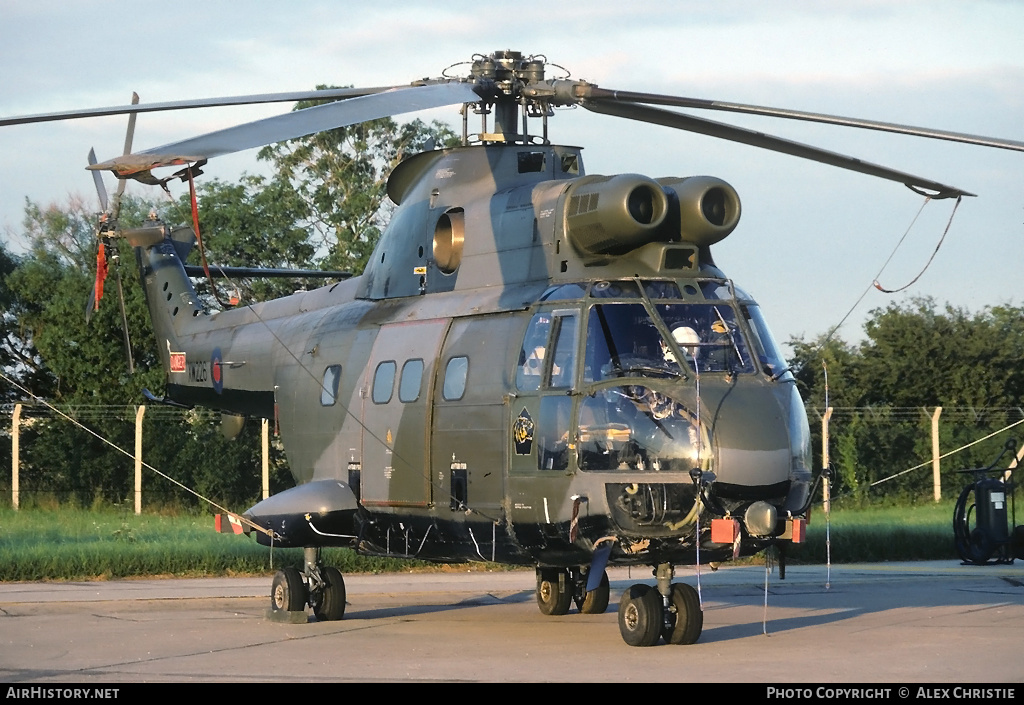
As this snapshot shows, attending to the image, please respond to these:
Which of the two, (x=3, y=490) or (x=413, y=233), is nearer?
(x=413, y=233)

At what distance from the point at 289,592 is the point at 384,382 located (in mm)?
2326

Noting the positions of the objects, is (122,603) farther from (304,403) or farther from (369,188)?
(369,188)

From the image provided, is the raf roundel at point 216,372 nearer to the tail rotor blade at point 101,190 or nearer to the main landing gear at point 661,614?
the tail rotor blade at point 101,190

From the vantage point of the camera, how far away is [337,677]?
9.80 metres

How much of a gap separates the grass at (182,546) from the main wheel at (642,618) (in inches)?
325

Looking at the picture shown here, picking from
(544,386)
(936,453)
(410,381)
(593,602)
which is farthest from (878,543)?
(544,386)

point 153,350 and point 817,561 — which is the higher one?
point 153,350

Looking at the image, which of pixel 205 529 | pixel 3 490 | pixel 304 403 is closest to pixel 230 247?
pixel 3 490

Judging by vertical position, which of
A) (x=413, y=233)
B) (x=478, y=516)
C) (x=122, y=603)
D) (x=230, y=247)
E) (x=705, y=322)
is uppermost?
(x=230, y=247)

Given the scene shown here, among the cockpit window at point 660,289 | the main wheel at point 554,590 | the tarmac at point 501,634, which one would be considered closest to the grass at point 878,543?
the tarmac at point 501,634

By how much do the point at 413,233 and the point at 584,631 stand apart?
4.05 meters

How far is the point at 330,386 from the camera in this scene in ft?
45.2

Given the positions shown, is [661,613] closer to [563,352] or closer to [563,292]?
[563,352]

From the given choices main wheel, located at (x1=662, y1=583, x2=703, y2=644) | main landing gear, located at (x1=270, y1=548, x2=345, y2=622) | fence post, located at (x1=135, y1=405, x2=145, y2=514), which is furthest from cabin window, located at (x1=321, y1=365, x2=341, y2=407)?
fence post, located at (x1=135, y1=405, x2=145, y2=514)
